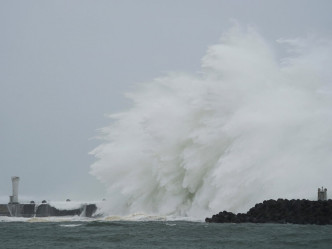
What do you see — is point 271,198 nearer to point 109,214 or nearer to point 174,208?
point 174,208

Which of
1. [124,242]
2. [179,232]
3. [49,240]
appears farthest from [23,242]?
[179,232]

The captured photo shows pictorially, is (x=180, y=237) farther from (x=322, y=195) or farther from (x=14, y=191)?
(x=14, y=191)

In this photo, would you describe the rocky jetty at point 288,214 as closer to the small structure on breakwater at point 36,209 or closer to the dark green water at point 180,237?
the dark green water at point 180,237

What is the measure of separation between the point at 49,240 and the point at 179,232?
14.9 ft

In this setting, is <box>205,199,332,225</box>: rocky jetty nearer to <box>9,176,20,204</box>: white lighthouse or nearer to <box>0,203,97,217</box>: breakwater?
<box>0,203,97,217</box>: breakwater

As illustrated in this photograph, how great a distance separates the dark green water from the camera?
72.4 feet

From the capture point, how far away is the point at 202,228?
27.6 metres

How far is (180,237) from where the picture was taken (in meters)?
24.7

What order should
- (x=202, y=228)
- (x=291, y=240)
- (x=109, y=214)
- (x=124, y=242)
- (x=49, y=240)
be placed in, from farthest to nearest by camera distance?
(x=109, y=214)
(x=202, y=228)
(x=49, y=240)
(x=124, y=242)
(x=291, y=240)

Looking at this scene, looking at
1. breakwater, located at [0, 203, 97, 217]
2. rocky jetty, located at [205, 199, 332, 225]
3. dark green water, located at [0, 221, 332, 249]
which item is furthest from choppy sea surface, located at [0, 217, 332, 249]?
breakwater, located at [0, 203, 97, 217]

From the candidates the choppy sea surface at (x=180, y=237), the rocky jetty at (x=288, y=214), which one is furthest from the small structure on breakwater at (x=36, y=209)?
the rocky jetty at (x=288, y=214)

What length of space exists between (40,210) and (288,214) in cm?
2333

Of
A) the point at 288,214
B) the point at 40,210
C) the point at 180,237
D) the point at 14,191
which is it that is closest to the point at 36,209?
the point at 40,210

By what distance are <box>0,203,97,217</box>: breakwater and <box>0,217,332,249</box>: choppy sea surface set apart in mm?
16206
